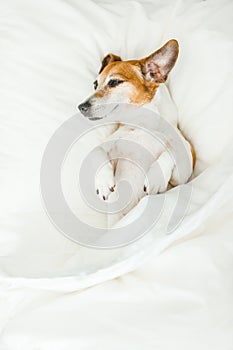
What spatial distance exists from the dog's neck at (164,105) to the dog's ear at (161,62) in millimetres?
36

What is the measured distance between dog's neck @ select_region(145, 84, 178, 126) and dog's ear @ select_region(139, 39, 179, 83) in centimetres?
4

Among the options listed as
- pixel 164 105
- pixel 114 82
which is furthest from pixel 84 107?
pixel 164 105

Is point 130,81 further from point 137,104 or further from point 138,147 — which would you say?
point 138,147

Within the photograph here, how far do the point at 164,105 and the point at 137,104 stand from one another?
78mm

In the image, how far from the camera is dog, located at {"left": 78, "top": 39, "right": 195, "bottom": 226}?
43.3 inches

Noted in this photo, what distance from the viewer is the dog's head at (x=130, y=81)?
1.13 m

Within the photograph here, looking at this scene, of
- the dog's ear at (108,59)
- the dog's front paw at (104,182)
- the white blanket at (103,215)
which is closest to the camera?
the white blanket at (103,215)

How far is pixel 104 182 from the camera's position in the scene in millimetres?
1083

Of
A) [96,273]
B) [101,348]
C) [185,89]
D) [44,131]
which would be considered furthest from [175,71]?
[101,348]

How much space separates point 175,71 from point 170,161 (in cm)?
29

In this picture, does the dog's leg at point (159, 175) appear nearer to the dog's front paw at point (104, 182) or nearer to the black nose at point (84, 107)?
the dog's front paw at point (104, 182)

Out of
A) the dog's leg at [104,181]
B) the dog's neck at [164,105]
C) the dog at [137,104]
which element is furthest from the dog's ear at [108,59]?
the dog's leg at [104,181]

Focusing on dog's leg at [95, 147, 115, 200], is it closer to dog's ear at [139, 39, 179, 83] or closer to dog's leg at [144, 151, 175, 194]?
dog's leg at [144, 151, 175, 194]

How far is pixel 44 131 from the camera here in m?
1.18
